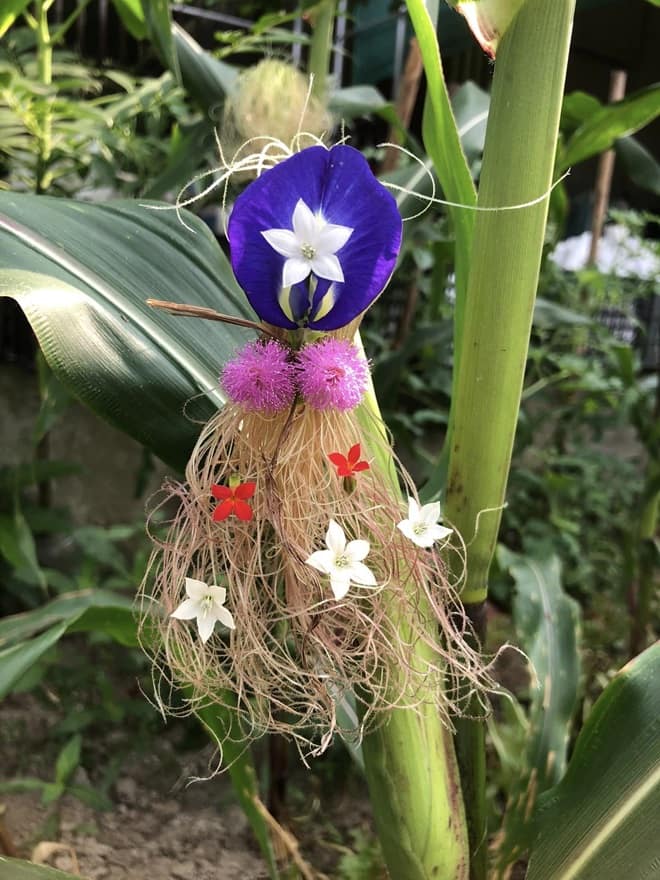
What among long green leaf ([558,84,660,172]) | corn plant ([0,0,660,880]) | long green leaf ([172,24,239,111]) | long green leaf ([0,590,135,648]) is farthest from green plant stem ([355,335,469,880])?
long green leaf ([172,24,239,111])

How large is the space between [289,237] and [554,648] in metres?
0.58

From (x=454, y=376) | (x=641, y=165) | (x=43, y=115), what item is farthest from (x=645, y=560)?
(x=43, y=115)

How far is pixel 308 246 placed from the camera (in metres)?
0.29

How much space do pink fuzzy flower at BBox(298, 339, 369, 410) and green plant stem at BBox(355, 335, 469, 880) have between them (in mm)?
64

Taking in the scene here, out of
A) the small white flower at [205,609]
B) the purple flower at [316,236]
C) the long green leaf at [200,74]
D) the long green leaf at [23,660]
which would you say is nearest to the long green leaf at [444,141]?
the purple flower at [316,236]

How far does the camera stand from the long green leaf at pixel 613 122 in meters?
0.73

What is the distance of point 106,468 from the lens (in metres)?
1.50

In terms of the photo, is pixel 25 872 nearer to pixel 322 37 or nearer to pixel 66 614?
pixel 66 614

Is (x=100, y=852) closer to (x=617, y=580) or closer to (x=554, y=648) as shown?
(x=554, y=648)

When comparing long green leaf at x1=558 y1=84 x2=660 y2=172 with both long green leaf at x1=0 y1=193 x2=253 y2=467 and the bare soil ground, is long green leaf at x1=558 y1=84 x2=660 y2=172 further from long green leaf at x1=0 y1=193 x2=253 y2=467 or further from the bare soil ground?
the bare soil ground

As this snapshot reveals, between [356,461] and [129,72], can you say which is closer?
[356,461]

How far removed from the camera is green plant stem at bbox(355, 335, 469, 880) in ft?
1.36

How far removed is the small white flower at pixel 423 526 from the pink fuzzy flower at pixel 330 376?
0.21 ft

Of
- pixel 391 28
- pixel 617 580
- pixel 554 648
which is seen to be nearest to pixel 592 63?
pixel 391 28
